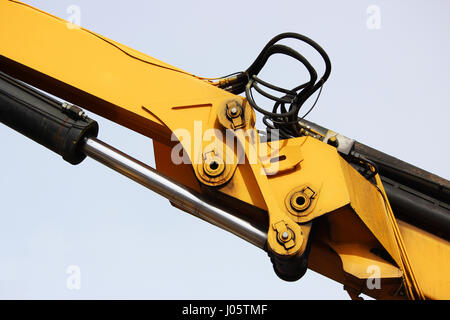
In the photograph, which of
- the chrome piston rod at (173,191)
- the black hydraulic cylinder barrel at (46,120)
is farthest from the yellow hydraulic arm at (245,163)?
the black hydraulic cylinder barrel at (46,120)

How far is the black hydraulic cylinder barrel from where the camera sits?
3186 millimetres

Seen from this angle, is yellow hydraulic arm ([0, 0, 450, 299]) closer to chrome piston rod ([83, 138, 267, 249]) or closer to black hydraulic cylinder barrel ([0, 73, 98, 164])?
chrome piston rod ([83, 138, 267, 249])

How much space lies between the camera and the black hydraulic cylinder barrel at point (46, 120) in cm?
319

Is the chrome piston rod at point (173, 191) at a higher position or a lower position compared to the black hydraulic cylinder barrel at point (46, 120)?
lower

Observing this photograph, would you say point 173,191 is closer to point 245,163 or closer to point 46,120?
point 245,163

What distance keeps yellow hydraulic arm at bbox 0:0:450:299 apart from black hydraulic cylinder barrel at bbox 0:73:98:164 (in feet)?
0.51

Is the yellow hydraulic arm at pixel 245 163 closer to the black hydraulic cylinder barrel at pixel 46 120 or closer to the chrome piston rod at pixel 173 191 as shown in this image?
the chrome piston rod at pixel 173 191

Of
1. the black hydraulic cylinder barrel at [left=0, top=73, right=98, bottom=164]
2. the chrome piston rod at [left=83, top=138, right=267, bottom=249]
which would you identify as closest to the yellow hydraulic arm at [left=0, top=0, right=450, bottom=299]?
the chrome piston rod at [left=83, top=138, right=267, bottom=249]

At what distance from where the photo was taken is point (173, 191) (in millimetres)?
3086

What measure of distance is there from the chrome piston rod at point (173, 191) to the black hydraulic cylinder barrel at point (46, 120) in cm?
9

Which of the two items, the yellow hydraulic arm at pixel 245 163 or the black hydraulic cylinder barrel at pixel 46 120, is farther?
the black hydraulic cylinder barrel at pixel 46 120

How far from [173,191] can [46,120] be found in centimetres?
92

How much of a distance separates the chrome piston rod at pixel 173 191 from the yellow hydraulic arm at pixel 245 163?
0.04m

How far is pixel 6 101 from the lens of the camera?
10.8 feet
